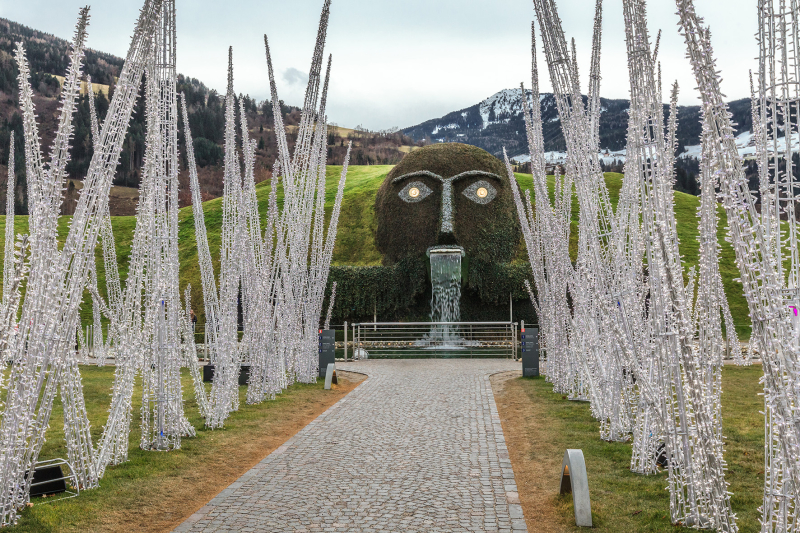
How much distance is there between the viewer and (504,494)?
4.83 metres

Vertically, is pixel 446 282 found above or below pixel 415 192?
below

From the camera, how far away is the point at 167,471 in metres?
5.41

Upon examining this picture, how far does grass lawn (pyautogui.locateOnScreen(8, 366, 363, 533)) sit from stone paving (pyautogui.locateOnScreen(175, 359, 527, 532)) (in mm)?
245

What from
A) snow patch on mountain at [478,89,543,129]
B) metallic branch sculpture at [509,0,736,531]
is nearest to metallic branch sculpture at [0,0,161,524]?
metallic branch sculpture at [509,0,736,531]

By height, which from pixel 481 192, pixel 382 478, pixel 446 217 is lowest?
pixel 382 478

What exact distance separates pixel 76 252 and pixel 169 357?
187 cm

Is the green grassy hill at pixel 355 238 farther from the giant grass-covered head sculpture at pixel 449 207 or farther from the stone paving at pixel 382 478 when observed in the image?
the stone paving at pixel 382 478

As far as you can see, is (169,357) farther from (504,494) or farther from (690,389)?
(690,389)

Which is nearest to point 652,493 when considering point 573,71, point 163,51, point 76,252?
point 573,71

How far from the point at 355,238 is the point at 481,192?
693 centimetres

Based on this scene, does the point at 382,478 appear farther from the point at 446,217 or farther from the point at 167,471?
the point at 446,217

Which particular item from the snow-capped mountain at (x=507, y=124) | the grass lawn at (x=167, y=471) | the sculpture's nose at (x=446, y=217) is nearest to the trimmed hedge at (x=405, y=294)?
the sculpture's nose at (x=446, y=217)

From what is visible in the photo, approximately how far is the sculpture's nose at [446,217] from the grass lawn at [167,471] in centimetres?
1237

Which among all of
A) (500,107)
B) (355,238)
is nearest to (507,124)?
(500,107)
